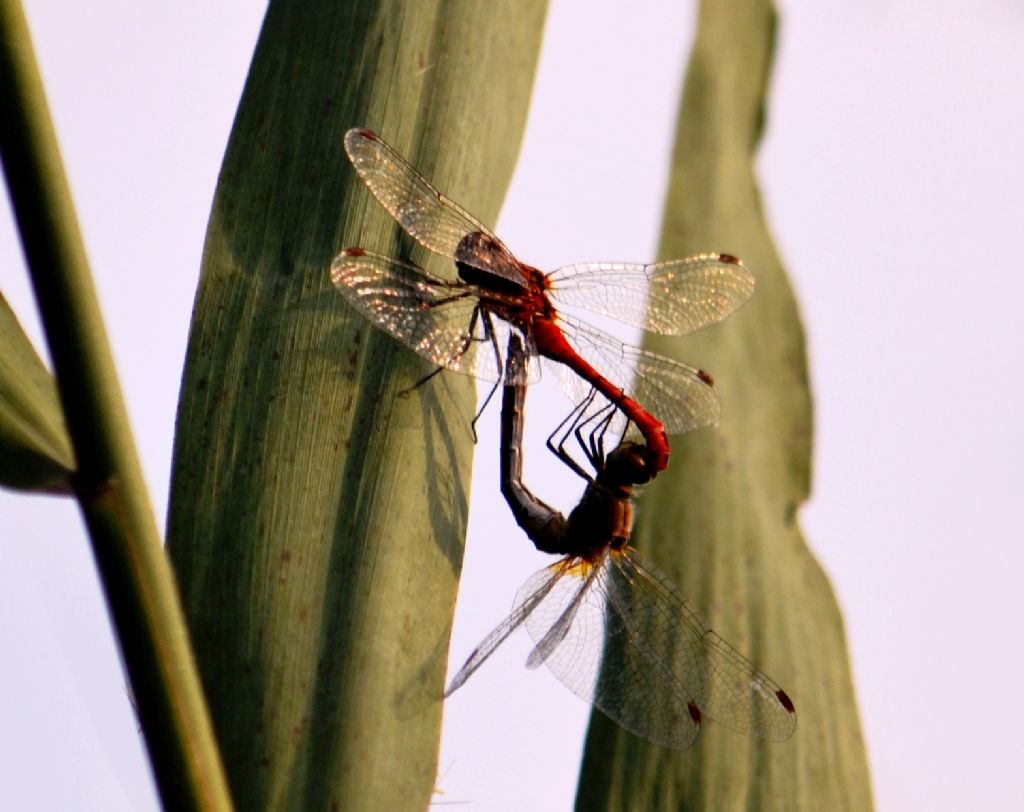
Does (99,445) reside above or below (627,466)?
below

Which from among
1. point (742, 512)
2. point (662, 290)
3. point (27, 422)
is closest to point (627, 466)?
point (742, 512)

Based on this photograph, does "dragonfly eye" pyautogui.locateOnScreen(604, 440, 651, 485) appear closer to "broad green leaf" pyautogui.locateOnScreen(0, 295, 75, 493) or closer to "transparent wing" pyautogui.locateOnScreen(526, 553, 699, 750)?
"transparent wing" pyautogui.locateOnScreen(526, 553, 699, 750)

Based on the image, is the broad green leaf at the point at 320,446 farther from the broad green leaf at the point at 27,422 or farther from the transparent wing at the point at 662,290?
the transparent wing at the point at 662,290

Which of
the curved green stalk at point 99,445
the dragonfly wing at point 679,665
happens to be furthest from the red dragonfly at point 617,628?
the curved green stalk at point 99,445

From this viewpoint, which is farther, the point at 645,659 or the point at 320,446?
the point at 645,659

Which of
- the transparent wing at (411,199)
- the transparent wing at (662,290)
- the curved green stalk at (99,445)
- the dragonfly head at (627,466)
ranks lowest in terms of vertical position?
the curved green stalk at (99,445)

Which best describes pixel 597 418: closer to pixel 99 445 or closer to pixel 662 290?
pixel 662 290
